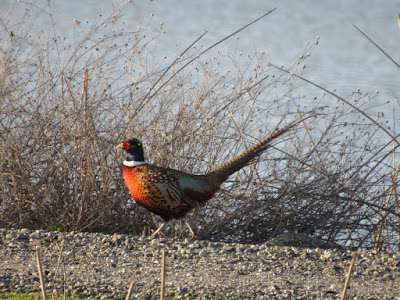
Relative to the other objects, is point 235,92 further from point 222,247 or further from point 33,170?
point 33,170

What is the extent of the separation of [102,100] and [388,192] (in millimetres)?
3293

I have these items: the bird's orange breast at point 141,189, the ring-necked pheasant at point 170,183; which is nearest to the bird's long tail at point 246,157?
the ring-necked pheasant at point 170,183

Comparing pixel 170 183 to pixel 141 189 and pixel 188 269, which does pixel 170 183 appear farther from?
pixel 188 269

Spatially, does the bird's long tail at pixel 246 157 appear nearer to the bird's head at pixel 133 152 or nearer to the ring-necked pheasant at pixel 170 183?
the ring-necked pheasant at pixel 170 183

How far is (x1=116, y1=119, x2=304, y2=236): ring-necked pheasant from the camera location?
5.03 metres

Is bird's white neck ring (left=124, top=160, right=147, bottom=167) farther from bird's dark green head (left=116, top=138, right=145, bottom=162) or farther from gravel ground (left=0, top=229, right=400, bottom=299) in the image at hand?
gravel ground (left=0, top=229, right=400, bottom=299)

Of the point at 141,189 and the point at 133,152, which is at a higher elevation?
the point at 133,152

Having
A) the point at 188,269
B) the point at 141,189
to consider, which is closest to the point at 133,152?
the point at 141,189

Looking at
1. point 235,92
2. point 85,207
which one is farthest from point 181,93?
point 85,207

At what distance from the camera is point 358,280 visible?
4.29 metres

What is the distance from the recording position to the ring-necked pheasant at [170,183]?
16.5ft

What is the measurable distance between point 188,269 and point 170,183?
0.94 m

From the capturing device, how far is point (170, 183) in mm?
5074

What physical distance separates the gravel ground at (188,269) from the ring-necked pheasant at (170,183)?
334 millimetres
